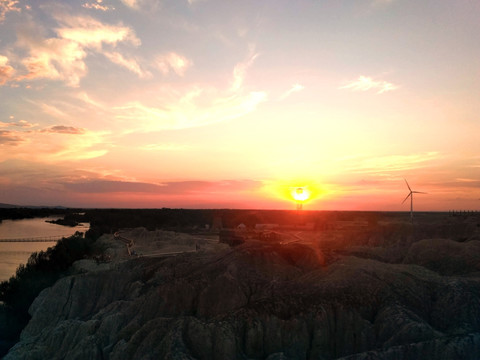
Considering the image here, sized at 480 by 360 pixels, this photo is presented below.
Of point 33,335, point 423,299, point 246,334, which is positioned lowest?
point 33,335

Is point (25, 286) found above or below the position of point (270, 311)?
below

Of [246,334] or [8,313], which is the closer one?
[246,334]

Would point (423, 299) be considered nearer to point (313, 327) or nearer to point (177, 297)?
point (313, 327)

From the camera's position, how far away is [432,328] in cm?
1859

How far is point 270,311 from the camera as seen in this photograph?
2048cm

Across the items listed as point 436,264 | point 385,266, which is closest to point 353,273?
point 385,266

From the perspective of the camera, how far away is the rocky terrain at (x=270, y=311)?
62.3ft

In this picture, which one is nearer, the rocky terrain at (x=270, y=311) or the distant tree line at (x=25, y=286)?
the rocky terrain at (x=270, y=311)

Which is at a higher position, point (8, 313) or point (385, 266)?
point (385, 266)

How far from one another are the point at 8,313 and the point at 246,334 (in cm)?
2515

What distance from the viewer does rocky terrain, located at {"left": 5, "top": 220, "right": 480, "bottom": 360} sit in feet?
62.3

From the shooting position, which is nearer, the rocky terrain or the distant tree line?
the rocky terrain

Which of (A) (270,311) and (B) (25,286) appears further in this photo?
(B) (25,286)

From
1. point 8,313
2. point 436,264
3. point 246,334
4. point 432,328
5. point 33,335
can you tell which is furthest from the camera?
point 8,313
